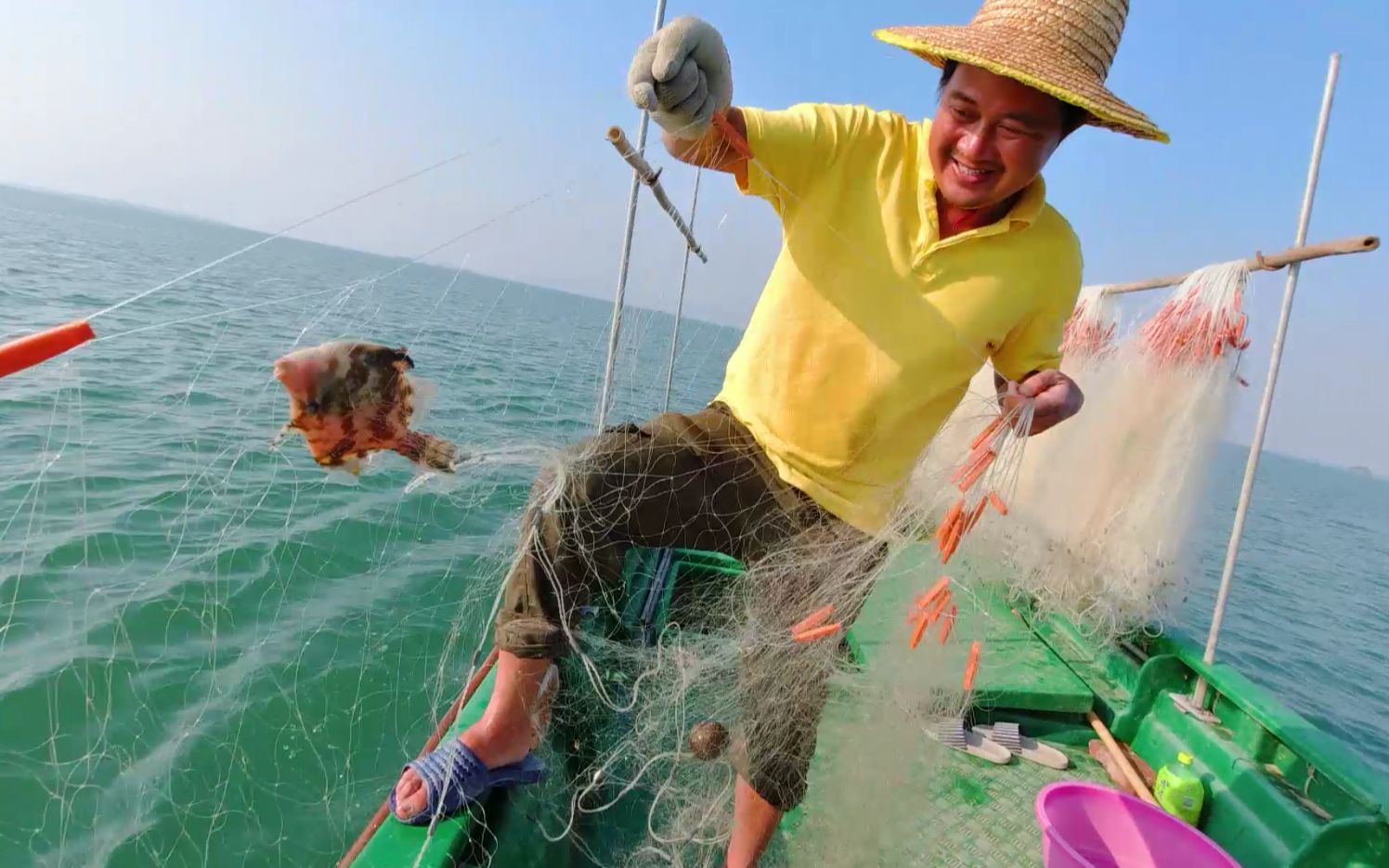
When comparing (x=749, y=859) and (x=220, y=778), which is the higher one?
(x=749, y=859)

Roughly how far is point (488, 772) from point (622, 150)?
1871mm

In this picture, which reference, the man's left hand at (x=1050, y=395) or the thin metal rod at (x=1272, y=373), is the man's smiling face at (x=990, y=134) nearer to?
the man's left hand at (x=1050, y=395)

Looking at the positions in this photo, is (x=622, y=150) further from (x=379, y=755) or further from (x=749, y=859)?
(x=379, y=755)

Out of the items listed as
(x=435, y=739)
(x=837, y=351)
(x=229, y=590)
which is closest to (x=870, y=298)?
(x=837, y=351)

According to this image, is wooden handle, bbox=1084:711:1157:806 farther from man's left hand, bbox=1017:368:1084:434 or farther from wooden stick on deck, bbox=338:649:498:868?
wooden stick on deck, bbox=338:649:498:868

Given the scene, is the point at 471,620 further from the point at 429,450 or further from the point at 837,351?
the point at 837,351

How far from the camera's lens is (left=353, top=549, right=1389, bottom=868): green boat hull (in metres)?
2.31

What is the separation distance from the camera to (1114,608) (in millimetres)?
4141

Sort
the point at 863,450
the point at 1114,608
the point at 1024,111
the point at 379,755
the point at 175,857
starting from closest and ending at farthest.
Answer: the point at 1024,111, the point at 863,450, the point at 175,857, the point at 379,755, the point at 1114,608

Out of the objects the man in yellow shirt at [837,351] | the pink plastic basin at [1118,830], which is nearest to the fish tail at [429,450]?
the man in yellow shirt at [837,351]

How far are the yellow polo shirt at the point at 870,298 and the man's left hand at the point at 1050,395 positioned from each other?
0.38 ft

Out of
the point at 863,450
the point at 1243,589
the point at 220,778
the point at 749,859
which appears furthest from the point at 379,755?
the point at 1243,589

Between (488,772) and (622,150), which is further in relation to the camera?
(488,772)

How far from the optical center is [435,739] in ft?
7.94
